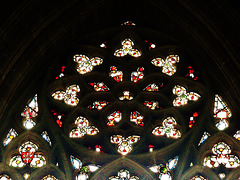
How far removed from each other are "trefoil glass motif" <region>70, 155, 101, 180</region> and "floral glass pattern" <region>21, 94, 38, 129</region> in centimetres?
99

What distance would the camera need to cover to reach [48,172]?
12391 mm

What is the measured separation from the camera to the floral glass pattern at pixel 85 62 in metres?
14.1

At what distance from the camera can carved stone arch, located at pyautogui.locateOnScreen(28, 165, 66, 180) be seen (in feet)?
40.3

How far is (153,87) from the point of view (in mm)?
13695

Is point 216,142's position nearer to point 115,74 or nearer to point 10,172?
point 115,74

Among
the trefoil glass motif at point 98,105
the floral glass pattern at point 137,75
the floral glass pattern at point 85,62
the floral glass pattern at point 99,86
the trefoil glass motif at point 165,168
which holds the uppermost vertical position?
the floral glass pattern at point 85,62

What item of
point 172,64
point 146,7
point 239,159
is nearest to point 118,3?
point 146,7

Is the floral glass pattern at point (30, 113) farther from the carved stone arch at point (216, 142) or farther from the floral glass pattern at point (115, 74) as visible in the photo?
the carved stone arch at point (216, 142)

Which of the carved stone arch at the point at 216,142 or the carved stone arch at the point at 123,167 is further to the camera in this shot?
the carved stone arch at the point at 216,142

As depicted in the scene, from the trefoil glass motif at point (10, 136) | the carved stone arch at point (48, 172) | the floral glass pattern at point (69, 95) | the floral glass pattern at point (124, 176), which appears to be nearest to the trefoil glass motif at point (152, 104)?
the floral glass pattern at point (69, 95)

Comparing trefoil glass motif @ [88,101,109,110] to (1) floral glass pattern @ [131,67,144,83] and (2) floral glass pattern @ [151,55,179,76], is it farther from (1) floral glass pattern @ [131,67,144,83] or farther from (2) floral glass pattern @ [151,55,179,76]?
(2) floral glass pattern @ [151,55,179,76]

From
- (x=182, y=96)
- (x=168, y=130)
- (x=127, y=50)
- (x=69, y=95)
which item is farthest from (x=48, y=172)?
(x=127, y=50)

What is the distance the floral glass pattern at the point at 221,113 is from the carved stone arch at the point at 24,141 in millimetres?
3003

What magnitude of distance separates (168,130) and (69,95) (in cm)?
197
